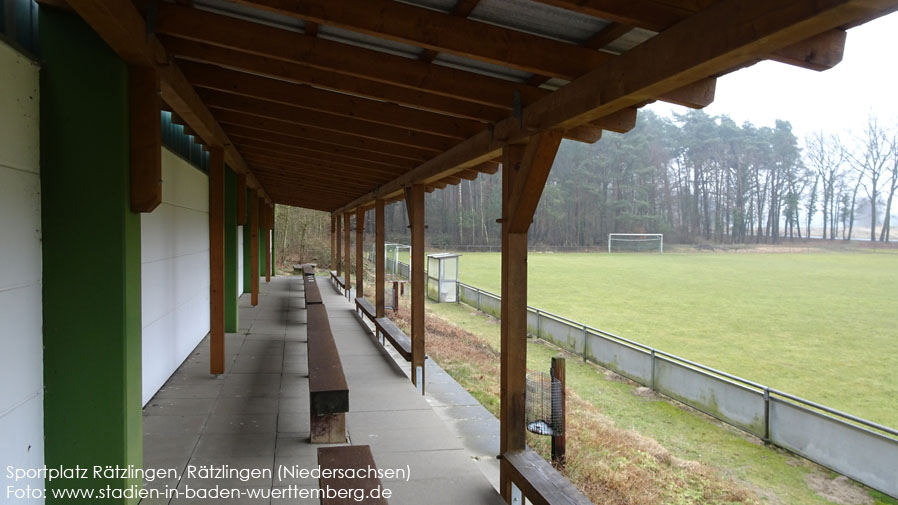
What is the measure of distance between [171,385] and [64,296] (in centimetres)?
293

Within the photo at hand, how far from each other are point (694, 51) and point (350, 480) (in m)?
2.11

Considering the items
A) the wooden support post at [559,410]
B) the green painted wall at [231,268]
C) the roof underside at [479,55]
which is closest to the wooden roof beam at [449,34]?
the roof underside at [479,55]

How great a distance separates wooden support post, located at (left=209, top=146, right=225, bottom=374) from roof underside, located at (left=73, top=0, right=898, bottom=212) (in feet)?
3.58

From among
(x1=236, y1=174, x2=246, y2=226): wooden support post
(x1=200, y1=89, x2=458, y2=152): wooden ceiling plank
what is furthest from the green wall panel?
(x1=200, y1=89, x2=458, y2=152): wooden ceiling plank

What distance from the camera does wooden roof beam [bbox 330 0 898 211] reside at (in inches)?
55.3

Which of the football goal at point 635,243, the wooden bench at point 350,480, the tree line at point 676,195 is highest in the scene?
the tree line at point 676,195

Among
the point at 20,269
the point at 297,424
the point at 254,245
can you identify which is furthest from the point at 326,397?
the point at 254,245

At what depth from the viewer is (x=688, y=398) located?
9.03 metres

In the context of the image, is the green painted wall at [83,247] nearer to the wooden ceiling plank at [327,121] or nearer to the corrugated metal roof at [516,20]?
the corrugated metal roof at [516,20]

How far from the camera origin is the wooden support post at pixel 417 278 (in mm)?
6031

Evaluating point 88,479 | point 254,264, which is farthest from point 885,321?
point 88,479

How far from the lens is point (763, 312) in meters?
21.3

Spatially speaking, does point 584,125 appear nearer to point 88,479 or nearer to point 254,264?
point 88,479

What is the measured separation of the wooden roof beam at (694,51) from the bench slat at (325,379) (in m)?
2.10
